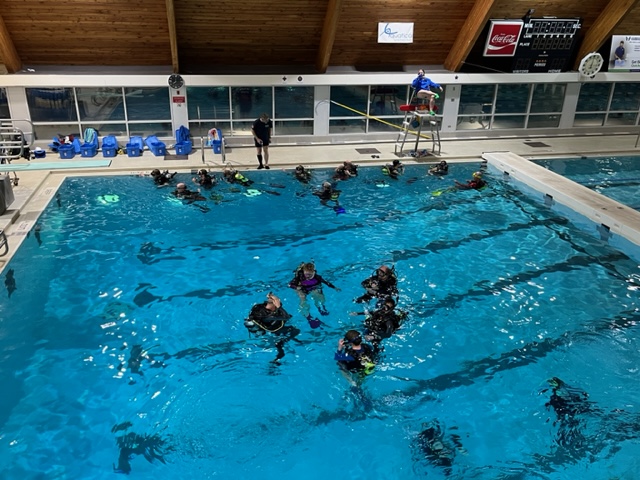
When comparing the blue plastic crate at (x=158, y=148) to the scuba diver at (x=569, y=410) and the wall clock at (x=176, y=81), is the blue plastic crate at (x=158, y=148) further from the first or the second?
the scuba diver at (x=569, y=410)

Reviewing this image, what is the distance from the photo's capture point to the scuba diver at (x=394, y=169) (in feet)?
52.5

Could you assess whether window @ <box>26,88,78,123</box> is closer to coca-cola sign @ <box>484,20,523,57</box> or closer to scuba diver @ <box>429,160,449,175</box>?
scuba diver @ <box>429,160,449,175</box>

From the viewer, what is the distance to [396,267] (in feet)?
35.0

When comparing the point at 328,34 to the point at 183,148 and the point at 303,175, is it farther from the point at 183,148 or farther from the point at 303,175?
the point at 183,148

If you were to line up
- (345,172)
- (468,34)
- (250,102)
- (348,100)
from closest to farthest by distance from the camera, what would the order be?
(345,172) → (468,34) → (250,102) → (348,100)

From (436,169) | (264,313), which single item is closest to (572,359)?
(264,313)

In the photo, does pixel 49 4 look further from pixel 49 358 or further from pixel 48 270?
pixel 49 358

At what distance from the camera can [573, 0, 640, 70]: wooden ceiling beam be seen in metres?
18.1

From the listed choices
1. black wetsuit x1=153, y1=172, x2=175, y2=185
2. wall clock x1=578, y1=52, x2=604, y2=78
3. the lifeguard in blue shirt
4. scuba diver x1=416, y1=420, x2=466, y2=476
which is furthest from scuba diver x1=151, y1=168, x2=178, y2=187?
wall clock x1=578, y1=52, x2=604, y2=78

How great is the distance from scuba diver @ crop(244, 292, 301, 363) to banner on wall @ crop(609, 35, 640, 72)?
20121 mm

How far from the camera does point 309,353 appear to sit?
313 inches

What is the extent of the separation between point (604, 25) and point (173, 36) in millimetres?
16125

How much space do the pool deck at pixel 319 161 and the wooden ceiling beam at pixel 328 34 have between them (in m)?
3.15

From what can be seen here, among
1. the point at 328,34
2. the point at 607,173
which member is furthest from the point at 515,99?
the point at 328,34
